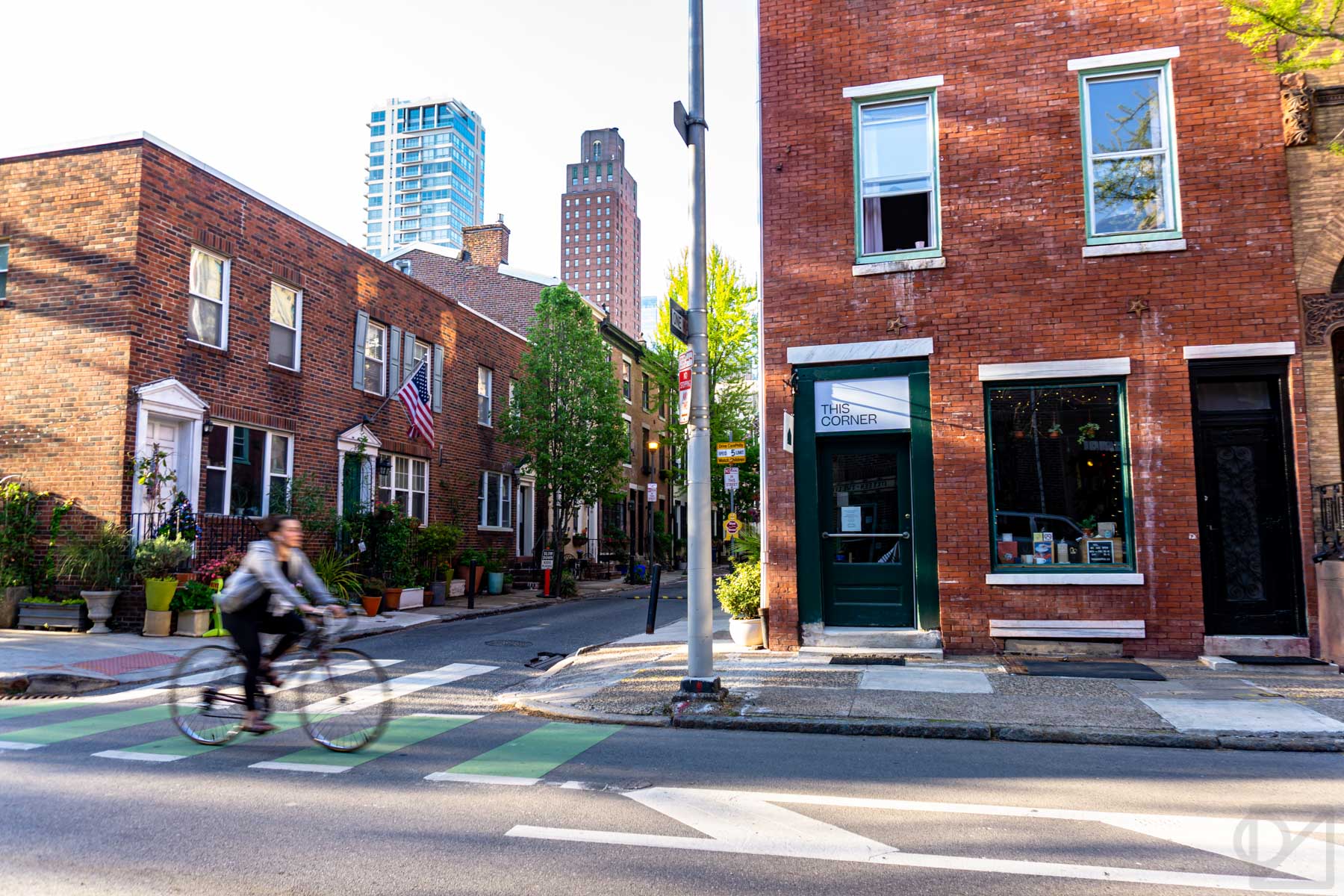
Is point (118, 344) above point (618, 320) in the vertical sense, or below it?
below

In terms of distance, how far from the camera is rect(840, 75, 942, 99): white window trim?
11.7m

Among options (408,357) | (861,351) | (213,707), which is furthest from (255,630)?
Answer: (408,357)

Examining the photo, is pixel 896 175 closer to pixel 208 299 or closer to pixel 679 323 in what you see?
pixel 679 323

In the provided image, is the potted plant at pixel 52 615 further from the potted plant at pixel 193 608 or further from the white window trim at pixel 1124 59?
the white window trim at pixel 1124 59

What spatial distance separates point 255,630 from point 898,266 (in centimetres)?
853

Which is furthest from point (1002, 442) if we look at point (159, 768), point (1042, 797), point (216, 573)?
point (216, 573)

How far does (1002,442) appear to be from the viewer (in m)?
11.3

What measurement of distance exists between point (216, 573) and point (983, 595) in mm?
11598

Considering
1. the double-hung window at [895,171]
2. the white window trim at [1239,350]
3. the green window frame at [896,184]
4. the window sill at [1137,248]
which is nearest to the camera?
the white window trim at [1239,350]

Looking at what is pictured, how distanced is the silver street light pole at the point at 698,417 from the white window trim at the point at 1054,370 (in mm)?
4115

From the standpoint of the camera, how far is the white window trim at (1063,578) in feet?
35.1

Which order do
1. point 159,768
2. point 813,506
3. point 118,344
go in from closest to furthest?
point 159,768
point 813,506
point 118,344

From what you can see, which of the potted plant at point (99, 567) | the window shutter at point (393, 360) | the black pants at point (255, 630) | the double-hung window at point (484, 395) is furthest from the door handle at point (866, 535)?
the double-hung window at point (484, 395)

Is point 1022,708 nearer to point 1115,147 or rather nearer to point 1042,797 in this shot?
point 1042,797
